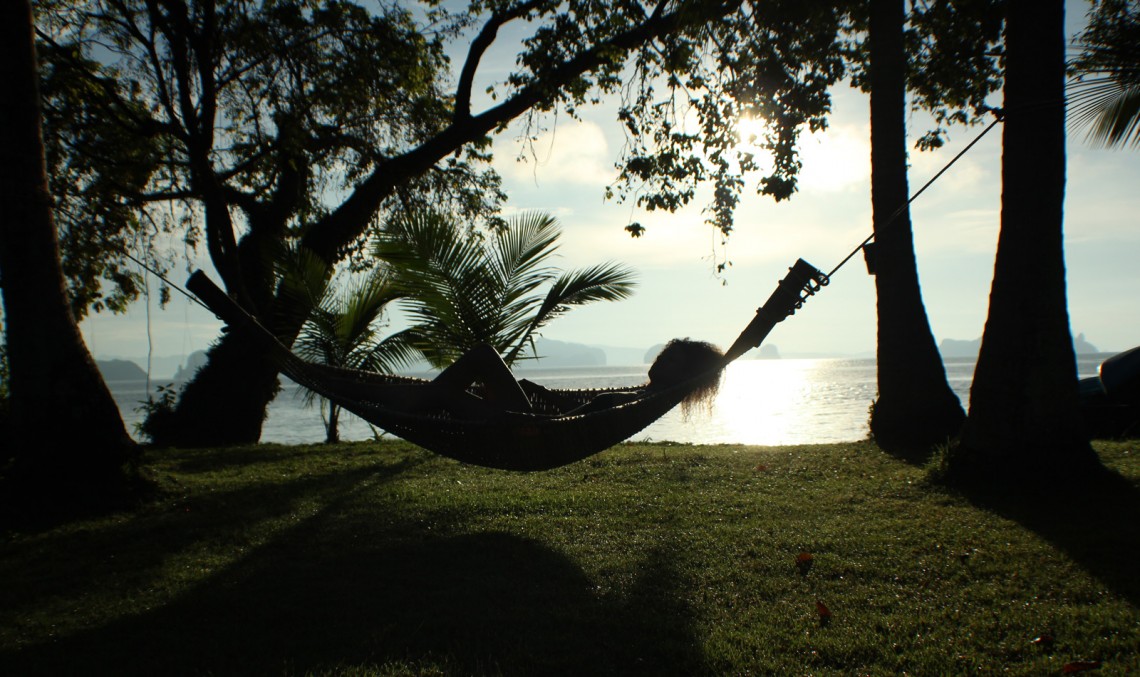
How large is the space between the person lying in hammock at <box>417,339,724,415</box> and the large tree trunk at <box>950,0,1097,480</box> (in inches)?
64.8

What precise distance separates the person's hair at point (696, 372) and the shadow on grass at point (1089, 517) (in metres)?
1.60

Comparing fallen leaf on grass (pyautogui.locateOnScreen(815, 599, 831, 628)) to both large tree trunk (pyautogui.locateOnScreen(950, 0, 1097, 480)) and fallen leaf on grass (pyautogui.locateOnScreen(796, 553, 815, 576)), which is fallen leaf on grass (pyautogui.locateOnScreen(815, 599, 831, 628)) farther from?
large tree trunk (pyautogui.locateOnScreen(950, 0, 1097, 480))

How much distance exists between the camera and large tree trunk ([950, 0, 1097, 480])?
12.8ft

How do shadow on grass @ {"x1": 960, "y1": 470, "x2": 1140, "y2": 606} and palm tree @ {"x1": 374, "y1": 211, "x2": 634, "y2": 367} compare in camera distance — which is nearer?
shadow on grass @ {"x1": 960, "y1": 470, "x2": 1140, "y2": 606}

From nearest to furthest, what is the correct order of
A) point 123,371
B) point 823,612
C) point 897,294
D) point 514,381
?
point 823,612 → point 514,381 → point 897,294 → point 123,371

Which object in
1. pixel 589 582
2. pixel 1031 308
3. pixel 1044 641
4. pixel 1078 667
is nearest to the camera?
pixel 1078 667

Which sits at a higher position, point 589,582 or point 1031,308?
point 1031,308

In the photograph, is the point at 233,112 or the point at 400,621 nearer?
the point at 400,621

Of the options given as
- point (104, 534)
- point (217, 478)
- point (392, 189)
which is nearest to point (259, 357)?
point (392, 189)

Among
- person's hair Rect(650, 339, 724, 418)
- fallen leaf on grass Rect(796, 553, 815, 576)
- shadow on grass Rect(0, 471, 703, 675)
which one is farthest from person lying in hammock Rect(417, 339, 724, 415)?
fallen leaf on grass Rect(796, 553, 815, 576)

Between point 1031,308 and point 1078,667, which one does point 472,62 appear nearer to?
point 1031,308

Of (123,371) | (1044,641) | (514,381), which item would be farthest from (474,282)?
(123,371)

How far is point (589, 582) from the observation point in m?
2.90

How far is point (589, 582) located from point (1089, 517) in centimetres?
257
